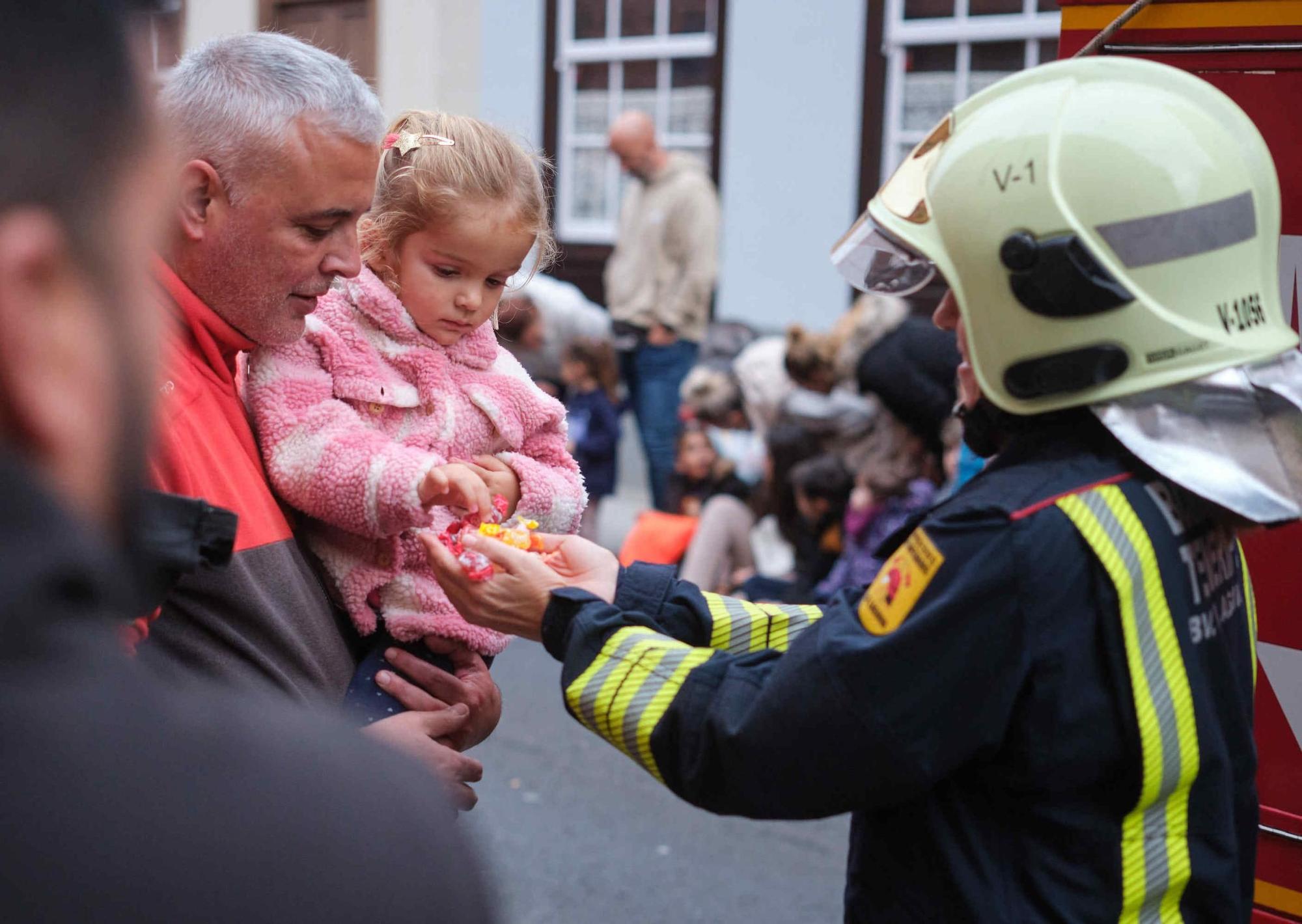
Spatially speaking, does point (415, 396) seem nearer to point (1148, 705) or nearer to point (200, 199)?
point (200, 199)

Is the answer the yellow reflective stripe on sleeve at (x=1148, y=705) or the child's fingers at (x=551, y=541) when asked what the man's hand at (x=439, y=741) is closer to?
the child's fingers at (x=551, y=541)

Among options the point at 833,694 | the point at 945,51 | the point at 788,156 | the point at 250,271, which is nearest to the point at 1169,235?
the point at 833,694

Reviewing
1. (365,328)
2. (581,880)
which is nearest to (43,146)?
(365,328)

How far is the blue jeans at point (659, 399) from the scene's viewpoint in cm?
765

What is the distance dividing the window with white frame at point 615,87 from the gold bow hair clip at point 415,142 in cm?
767

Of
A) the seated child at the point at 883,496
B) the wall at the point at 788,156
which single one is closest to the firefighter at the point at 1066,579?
the seated child at the point at 883,496

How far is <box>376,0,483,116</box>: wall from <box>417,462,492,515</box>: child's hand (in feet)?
31.1

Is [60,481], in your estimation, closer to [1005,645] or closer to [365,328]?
[1005,645]

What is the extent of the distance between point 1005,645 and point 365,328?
108 centimetres

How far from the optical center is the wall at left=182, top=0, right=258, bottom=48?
12.5 meters

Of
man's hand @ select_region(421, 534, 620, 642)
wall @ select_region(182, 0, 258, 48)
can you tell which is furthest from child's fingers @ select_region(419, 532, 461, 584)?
wall @ select_region(182, 0, 258, 48)

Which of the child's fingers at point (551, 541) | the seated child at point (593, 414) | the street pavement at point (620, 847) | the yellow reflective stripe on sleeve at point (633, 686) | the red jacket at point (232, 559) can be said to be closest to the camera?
the yellow reflective stripe on sleeve at point (633, 686)

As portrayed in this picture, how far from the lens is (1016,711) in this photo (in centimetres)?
146

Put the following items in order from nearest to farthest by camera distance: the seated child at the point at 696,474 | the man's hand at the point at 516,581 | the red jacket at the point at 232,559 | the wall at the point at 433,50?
the red jacket at the point at 232,559
the man's hand at the point at 516,581
the seated child at the point at 696,474
the wall at the point at 433,50
